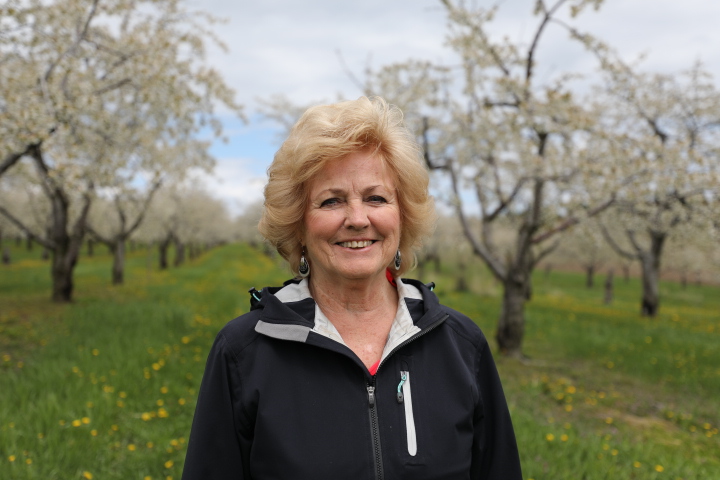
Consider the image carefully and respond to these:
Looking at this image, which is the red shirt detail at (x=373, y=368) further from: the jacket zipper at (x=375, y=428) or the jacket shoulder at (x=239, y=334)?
the jacket shoulder at (x=239, y=334)

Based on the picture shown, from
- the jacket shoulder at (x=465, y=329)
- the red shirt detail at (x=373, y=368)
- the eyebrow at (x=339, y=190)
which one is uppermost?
the eyebrow at (x=339, y=190)

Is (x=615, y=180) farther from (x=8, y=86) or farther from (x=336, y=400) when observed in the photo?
(x=8, y=86)

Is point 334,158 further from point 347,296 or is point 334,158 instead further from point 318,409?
point 318,409

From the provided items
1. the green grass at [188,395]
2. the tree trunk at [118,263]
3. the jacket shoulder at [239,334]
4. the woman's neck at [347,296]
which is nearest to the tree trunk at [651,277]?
the green grass at [188,395]

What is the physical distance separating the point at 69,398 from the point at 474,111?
8990 millimetres

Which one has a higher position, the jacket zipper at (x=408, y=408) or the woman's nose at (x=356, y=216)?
the woman's nose at (x=356, y=216)

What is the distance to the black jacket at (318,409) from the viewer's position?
160cm

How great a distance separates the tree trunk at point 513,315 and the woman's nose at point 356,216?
8269mm

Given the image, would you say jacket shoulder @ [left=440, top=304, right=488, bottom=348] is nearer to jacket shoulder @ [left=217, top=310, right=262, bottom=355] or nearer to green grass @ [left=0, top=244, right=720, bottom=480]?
jacket shoulder @ [left=217, top=310, right=262, bottom=355]

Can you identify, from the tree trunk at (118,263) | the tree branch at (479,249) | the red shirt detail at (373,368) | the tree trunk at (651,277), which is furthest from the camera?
the tree trunk at (118,263)

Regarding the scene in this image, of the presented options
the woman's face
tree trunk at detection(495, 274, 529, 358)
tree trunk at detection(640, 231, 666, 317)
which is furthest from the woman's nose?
tree trunk at detection(640, 231, 666, 317)

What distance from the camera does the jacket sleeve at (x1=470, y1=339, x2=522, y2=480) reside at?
6.29 feet

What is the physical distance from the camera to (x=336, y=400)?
164 centimetres

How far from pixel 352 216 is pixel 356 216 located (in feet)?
0.05
